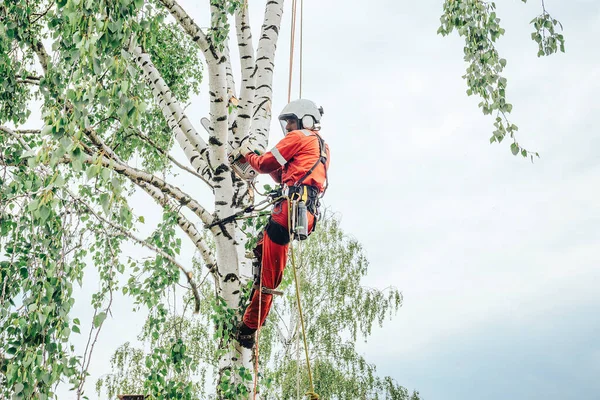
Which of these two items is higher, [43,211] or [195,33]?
[195,33]

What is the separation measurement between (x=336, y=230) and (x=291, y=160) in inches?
366

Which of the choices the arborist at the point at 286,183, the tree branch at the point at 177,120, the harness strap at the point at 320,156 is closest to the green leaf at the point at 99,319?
the arborist at the point at 286,183

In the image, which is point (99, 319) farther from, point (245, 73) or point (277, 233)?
point (245, 73)

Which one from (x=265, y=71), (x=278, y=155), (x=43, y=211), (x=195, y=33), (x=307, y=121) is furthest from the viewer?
(x=265, y=71)

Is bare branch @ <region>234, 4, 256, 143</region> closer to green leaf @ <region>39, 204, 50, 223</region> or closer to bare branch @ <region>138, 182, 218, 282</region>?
bare branch @ <region>138, 182, 218, 282</region>

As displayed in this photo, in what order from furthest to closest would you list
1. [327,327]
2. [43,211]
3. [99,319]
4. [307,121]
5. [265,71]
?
[327,327] → [265,71] → [307,121] → [99,319] → [43,211]

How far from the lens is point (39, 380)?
2.76 metres

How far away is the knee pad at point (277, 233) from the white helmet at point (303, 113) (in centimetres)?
73

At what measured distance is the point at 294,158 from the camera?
4.22 meters

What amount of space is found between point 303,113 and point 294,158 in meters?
0.34

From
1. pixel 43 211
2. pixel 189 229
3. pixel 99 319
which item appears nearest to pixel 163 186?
pixel 189 229

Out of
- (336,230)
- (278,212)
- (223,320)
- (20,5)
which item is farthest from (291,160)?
(336,230)

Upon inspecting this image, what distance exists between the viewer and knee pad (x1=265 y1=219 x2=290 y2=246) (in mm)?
4113

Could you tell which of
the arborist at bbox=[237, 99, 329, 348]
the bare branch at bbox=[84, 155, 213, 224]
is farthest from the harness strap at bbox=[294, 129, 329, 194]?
the bare branch at bbox=[84, 155, 213, 224]
